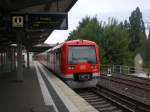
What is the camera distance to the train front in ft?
73.6

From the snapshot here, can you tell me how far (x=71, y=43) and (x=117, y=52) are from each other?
113 ft

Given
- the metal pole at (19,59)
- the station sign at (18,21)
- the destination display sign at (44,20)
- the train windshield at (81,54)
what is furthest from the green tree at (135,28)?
the station sign at (18,21)

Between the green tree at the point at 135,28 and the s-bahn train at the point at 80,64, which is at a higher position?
the green tree at the point at 135,28

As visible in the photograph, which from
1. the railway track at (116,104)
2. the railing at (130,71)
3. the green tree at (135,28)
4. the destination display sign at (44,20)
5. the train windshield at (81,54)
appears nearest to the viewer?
the railway track at (116,104)

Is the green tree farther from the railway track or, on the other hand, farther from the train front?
the railway track

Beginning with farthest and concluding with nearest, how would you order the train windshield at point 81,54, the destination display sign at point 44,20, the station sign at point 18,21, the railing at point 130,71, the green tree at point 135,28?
1. the green tree at point 135,28
2. the railing at point 130,71
3. the train windshield at point 81,54
4. the destination display sign at point 44,20
5. the station sign at point 18,21

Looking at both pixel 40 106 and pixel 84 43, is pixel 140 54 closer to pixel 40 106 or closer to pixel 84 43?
pixel 84 43

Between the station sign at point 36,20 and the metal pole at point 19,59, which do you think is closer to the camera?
the station sign at point 36,20

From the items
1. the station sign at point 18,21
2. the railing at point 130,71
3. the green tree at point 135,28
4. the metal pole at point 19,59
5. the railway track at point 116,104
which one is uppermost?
the green tree at point 135,28

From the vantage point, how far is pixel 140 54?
74.4 metres

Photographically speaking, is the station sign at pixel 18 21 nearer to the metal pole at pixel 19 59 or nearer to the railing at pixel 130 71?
the metal pole at pixel 19 59

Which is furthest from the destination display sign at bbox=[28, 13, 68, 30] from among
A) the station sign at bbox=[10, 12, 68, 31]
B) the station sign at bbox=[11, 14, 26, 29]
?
the station sign at bbox=[11, 14, 26, 29]

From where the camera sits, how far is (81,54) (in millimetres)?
23047

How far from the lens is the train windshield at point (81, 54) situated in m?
22.8
